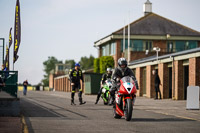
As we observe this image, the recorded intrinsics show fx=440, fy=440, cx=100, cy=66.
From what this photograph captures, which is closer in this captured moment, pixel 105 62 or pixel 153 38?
pixel 105 62

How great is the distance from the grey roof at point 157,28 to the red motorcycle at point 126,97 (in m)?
49.7

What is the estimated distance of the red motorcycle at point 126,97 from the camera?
11508mm

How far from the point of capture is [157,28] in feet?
208

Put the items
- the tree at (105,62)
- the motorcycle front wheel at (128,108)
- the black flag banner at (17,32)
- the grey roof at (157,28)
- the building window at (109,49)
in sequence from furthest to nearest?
the building window at (109,49), the grey roof at (157,28), the tree at (105,62), the black flag banner at (17,32), the motorcycle front wheel at (128,108)

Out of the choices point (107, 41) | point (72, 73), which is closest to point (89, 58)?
point (107, 41)

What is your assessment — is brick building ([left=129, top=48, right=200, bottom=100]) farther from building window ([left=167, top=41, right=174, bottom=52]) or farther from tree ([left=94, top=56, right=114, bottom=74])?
building window ([left=167, top=41, right=174, bottom=52])

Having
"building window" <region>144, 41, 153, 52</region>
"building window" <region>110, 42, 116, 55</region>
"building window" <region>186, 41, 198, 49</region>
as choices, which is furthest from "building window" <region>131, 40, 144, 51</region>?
"building window" <region>186, 41, 198, 49</region>

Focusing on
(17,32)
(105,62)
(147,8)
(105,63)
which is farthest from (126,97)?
(147,8)

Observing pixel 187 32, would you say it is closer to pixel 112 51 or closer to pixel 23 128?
pixel 112 51

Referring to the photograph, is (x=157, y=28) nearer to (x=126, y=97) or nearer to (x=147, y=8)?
(x=147, y=8)

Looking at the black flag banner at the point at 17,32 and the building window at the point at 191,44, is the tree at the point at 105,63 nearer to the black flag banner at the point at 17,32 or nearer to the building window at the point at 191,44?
the building window at the point at 191,44

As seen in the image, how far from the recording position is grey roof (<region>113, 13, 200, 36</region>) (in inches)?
2454

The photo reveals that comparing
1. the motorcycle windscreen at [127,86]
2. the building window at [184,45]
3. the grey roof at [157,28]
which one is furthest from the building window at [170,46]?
the motorcycle windscreen at [127,86]

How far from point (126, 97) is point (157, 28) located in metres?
52.8
